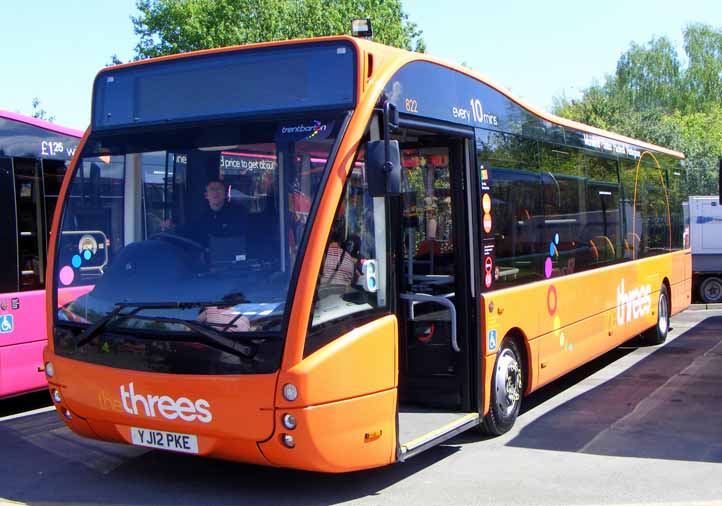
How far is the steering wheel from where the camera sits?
5762mm

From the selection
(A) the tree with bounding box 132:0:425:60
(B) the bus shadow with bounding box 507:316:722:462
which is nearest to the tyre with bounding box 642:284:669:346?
(B) the bus shadow with bounding box 507:316:722:462

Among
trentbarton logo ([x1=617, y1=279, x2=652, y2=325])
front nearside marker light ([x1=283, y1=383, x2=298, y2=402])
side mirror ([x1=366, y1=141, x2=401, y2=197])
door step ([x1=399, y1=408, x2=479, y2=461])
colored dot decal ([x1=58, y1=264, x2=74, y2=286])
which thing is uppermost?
side mirror ([x1=366, y1=141, x2=401, y2=197])

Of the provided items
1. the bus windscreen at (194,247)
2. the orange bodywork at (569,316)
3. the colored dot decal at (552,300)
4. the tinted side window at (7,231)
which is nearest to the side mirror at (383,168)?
the bus windscreen at (194,247)

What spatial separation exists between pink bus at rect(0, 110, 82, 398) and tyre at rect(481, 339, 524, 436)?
14.9 feet

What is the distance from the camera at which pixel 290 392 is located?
520 cm

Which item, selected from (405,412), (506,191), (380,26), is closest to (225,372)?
(405,412)

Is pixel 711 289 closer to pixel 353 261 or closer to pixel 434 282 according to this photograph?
pixel 434 282

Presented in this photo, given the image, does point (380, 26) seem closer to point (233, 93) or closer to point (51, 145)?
point (51, 145)

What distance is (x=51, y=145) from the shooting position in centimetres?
933

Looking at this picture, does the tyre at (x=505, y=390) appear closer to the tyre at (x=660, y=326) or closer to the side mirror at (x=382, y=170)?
the side mirror at (x=382, y=170)

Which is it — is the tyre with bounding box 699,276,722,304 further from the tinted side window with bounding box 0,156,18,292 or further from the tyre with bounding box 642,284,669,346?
the tinted side window with bounding box 0,156,18,292

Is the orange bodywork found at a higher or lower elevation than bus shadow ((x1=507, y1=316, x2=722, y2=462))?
higher

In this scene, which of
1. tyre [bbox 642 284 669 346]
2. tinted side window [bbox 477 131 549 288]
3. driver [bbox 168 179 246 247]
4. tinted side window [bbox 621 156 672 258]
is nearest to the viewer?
driver [bbox 168 179 246 247]

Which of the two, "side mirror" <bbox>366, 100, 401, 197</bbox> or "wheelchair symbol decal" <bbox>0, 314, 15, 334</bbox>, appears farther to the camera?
"wheelchair symbol decal" <bbox>0, 314, 15, 334</bbox>
